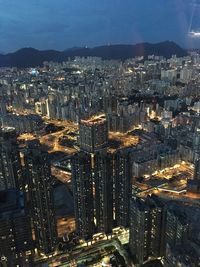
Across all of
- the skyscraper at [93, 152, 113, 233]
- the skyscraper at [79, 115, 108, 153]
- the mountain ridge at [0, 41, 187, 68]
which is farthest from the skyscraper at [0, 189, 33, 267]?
the mountain ridge at [0, 41, 187, 68]

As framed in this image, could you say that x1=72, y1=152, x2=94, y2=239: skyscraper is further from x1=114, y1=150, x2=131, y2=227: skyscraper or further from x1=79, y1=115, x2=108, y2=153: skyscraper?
x1=79, y1=115, x2=108, y2=153: skyscraper

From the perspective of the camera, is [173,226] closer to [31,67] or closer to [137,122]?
[137,122]

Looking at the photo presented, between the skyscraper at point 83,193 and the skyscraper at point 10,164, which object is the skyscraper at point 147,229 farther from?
the skyscraper at point 10,164

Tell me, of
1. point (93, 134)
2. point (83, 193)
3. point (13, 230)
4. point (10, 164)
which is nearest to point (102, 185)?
point (83, 193)

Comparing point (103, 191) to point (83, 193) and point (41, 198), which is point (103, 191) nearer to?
point (83, 193)

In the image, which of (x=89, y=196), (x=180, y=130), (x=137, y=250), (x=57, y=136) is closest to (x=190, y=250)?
(x=137, y=250)

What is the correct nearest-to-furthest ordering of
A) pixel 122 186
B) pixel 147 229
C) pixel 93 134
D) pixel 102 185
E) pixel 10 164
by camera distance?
pixel 147 229 → pixel 10 164 → pixel 102 185 → pixel 122 186 → pixel 93 134

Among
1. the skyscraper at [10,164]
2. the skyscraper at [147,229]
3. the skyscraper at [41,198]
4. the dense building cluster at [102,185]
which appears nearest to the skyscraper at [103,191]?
the dense building cluster at [102,185]
